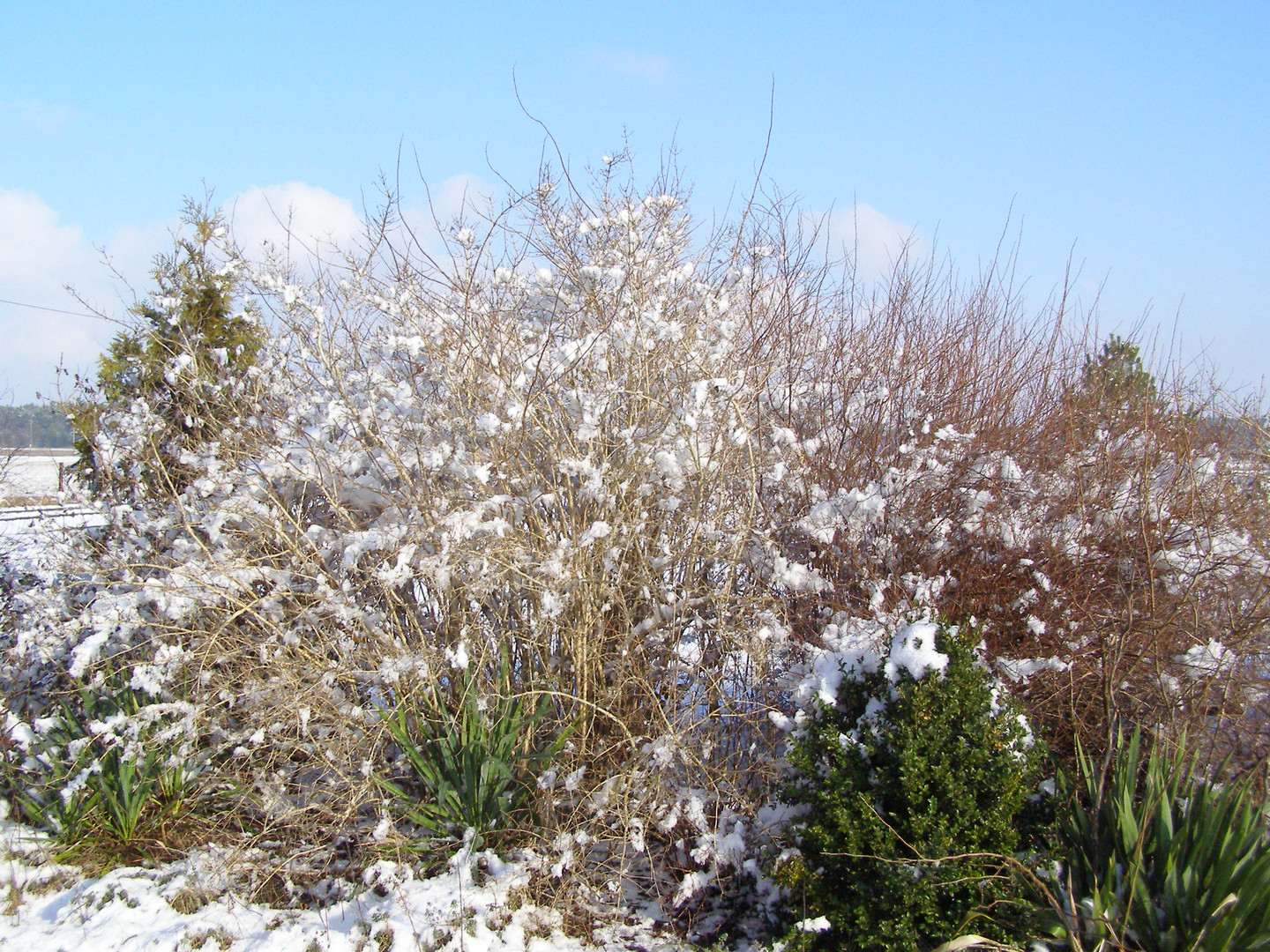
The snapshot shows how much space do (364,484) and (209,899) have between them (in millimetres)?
2339

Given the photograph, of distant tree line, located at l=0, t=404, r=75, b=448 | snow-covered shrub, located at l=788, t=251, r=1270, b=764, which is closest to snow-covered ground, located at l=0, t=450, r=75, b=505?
distant tree line, located at l=0, t=404, r=75, b=448

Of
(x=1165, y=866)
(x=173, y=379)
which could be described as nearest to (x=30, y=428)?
(x=173, y=379)

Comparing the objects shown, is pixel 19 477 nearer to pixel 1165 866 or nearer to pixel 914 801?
pixel 914 801

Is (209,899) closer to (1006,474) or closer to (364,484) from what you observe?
(364,484)

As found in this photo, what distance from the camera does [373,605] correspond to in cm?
502

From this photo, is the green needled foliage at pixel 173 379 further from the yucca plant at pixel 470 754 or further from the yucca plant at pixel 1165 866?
the yucca plant at pixel 1165 866

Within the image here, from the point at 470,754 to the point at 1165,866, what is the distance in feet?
10.4

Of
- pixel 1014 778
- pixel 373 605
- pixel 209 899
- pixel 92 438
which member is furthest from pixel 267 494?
pixel 1014 778

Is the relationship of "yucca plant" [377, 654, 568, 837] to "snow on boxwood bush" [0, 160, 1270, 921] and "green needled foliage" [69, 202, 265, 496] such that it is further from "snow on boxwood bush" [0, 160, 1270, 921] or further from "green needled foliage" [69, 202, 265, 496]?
"green needled foliage" [69, 202, 265, 496]

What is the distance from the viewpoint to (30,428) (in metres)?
7.62

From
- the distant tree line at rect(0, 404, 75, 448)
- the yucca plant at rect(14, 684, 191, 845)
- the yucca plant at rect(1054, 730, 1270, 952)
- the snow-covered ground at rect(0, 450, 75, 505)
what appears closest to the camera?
the yucca plant at rect(1054, 730, 1270, 952)

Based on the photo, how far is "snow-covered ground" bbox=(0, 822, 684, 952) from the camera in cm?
400

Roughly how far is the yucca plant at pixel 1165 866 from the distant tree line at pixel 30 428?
7.71 meters

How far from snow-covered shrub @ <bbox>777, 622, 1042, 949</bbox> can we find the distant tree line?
6743mm
